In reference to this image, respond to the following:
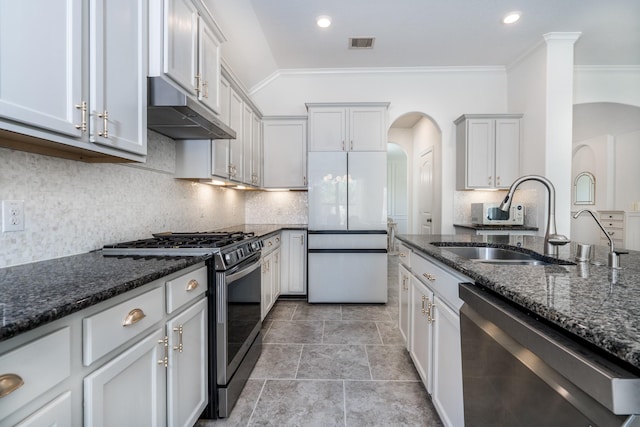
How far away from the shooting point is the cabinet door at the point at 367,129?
12.0 feet

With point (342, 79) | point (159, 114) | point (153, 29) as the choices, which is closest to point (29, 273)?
point (159, 114)

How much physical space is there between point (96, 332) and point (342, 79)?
4.18 m

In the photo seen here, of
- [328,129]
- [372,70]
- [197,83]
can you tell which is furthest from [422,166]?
[197,83]

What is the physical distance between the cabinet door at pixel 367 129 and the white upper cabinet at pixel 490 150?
1.21 meters

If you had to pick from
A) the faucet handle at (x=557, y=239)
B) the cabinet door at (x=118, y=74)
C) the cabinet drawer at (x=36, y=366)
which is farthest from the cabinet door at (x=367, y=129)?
the cabinet drawer at (x=36, y=366)

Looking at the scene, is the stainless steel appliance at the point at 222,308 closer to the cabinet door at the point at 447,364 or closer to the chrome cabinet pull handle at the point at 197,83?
the chrome cabinet pull handle at the point at 197,83

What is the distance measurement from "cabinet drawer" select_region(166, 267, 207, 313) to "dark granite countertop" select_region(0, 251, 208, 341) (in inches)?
2.8

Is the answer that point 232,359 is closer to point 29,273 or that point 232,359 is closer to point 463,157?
point 29,273

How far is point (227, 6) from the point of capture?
271 cm

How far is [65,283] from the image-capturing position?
97 cm

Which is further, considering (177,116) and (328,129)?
(328,129)

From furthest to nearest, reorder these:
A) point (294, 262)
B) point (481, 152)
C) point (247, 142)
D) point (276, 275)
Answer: point (481, 152), point (294, 262), point (276, 275), point (247, 142)

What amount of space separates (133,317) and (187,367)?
1.72 ft

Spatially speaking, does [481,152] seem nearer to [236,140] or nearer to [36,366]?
[236,140]
